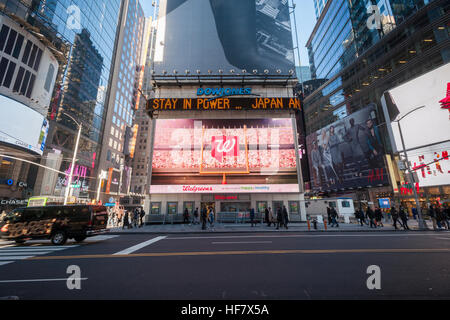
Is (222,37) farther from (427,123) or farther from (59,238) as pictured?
(427,123)

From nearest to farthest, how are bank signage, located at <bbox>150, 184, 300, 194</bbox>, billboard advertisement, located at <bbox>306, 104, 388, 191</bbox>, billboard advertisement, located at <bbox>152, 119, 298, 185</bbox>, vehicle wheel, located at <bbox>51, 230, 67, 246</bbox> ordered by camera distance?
vehicle wheel, located at <bbox>51, 230, 67, 246</bbox>
bank signage, located at <bbox>150, 184, 300, 194</bbox>
billboard advertisement, located at <bbox>152, 119, 298, 185</bbox>
billboard advertisement, located at <bbox>306, 104, 388, 191</bbox>

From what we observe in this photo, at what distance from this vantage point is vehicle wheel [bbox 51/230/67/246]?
10461mm

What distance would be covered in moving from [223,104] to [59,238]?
69.8ft

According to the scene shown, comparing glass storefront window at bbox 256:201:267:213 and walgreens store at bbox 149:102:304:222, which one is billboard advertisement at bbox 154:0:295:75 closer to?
walgreens store at bbox 149:102:304:222

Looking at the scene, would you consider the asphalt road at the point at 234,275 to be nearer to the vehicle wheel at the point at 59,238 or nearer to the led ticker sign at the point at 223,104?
the vehicle wheel at the point at 59,238

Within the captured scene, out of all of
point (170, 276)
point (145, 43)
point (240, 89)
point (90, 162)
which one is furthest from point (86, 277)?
point (145, 43)

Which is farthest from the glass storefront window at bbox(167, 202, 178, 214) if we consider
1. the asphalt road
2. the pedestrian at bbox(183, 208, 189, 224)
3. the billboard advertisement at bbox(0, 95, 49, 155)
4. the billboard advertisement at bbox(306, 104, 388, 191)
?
the billboard advertisement at bbox(306, 104, 388, 191)

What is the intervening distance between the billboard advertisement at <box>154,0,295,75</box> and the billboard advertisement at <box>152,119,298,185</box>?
8.42m

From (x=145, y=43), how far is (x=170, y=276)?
127 meters

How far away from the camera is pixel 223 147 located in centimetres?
2406

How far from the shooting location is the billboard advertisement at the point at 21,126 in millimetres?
26000

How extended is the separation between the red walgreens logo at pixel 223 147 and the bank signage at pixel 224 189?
3.81 meters

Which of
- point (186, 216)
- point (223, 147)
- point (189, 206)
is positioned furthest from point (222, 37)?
point (186, 216)
